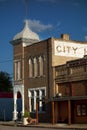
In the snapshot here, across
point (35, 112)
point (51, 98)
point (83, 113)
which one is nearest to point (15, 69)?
point (35, 112)

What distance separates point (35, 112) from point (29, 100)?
1961 millimetres

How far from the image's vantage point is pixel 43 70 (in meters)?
45.3

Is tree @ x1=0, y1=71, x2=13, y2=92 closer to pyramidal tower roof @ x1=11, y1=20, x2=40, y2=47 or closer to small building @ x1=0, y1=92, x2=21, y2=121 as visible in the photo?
small building @ x1=0, y1=92, x2=21, y2=121

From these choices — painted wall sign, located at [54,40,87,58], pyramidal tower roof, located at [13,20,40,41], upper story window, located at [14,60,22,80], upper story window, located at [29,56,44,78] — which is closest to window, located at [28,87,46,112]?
upper story window, located at [29,56,44,78]

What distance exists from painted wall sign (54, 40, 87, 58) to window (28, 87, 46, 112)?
15.0 feet

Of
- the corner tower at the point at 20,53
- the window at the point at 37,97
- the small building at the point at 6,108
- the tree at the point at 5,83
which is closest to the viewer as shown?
the window at the point at 37,97

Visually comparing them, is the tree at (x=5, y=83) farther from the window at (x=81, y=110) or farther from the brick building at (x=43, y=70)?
the window at (x=81, y=110)

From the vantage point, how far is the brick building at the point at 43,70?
1679 inches

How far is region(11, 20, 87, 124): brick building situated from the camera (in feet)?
140

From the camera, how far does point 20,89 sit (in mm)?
49375

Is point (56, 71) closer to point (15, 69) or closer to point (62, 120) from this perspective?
point (62, 120)

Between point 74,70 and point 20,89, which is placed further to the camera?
point 20,89

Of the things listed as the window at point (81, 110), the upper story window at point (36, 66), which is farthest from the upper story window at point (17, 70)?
the window at point (81, 110)

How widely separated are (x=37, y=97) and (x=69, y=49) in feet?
21.9
